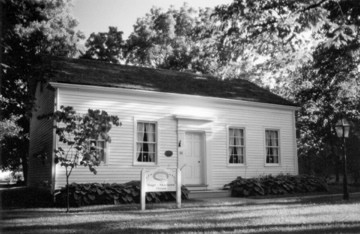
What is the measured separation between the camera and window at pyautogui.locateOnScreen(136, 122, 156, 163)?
50.0 feet

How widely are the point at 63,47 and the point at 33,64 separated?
53.8ft

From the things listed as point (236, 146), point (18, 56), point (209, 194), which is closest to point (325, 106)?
point (236, 146)

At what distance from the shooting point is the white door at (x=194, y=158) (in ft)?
52.9

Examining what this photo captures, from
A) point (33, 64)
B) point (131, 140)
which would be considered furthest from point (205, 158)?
point (33, 64)

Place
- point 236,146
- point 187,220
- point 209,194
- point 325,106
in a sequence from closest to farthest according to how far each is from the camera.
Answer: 1. point 187,220
2. point 209,194
3. point 236,146
4. point 325,106

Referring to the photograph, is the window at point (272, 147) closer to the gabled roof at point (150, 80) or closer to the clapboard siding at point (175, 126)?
the clapboard siding at point (175, 126)

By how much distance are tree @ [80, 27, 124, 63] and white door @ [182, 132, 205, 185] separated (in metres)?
16.1

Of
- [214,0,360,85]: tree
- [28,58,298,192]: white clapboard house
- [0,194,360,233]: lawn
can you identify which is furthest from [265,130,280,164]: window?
[214,0,360,85]: tree

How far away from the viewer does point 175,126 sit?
15922 millimetres

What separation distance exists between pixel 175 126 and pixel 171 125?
17cm

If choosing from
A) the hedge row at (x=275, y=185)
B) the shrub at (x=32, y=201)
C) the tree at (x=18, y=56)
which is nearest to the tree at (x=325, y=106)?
the hedge row at (x=275, y=185)

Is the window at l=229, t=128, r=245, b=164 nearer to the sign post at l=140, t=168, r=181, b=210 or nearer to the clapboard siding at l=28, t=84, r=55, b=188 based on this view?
the sign post at l=140, t=168, r=181, b=210

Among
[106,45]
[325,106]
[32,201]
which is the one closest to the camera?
[32,201]

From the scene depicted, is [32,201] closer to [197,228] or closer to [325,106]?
[197,228]
